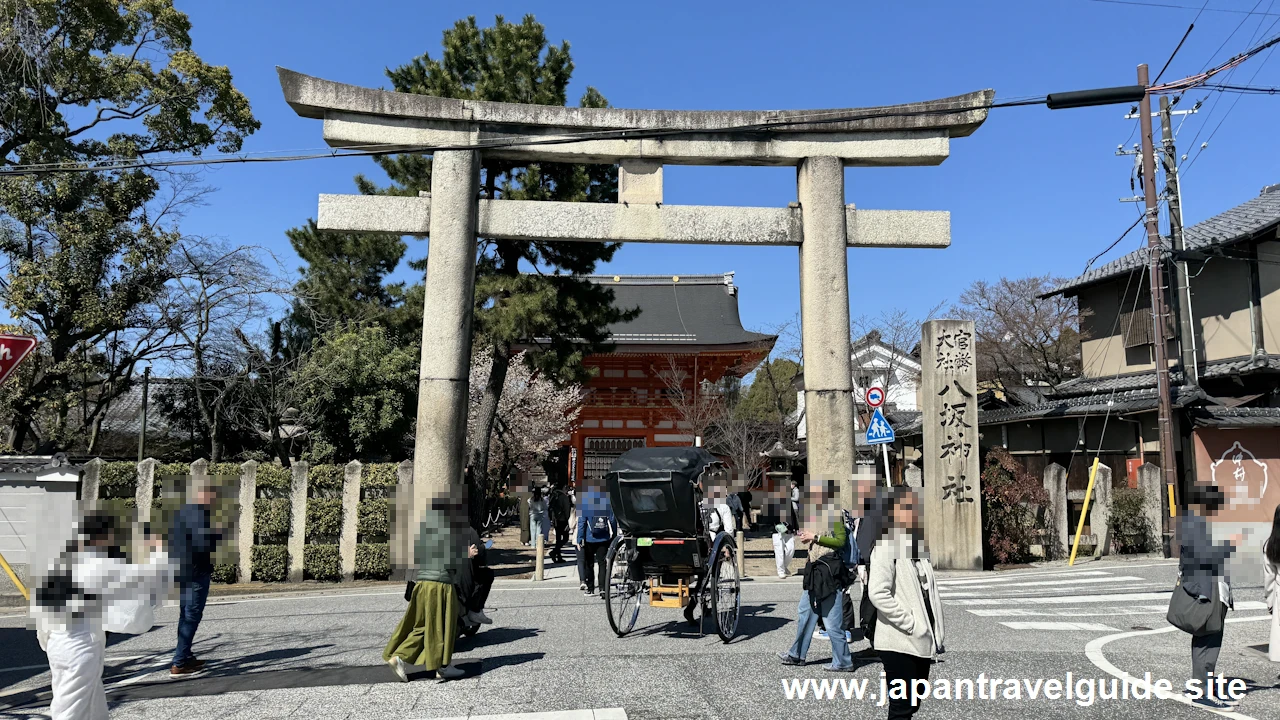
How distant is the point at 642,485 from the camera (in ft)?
25.9

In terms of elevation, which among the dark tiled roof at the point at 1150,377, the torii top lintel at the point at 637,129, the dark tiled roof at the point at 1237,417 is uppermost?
the torii top lintel at the point at 637,129

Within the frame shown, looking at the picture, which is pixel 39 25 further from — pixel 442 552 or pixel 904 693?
pixel 904 693

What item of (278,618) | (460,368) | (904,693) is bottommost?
(278,618)

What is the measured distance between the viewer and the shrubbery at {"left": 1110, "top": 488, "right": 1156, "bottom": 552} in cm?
1515

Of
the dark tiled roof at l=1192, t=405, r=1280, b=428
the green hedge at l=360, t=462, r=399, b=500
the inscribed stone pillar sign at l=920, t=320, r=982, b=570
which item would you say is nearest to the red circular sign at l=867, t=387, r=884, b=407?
the inscribed stone pillar sign at l=920, t=320, r=982, b=570

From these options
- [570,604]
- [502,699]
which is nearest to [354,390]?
[570,604]

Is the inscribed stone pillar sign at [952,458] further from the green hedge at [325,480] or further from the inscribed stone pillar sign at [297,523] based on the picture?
the inscribed stone pillar sign at [297,523]

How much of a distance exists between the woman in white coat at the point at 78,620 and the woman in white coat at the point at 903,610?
4.32 metres

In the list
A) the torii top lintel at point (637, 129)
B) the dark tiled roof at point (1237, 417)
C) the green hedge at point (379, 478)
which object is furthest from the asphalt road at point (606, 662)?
the dark tiled roof at point (1237, 417)

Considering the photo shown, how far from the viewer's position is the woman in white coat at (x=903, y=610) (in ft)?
14.6

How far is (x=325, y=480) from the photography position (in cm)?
1328

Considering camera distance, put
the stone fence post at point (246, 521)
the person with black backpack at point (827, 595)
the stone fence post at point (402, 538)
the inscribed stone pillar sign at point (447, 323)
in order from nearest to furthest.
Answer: the person with black backpack at point (827, 595) < the stone fence post at point (402, 538) < the inscribed stone pillar sign at point (447, 323) < the stone fence post at point (246, 521)

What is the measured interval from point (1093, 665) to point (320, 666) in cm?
666

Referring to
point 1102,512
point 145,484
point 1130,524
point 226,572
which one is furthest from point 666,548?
point 1130,524
